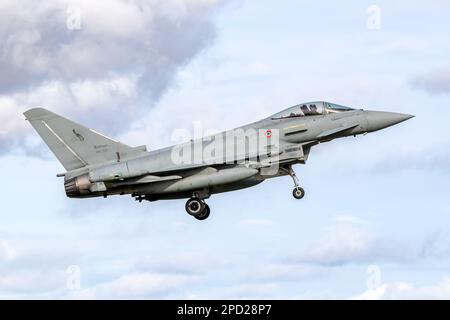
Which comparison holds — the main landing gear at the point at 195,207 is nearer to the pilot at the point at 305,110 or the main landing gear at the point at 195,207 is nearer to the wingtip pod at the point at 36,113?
the pilot at the point at 305,110

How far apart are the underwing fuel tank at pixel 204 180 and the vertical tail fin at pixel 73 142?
5.37 feet

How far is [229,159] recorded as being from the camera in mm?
34938

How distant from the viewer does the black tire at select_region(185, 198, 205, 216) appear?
35812mm

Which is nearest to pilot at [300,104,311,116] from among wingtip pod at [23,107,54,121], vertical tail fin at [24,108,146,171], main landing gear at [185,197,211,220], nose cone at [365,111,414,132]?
nose cone at [365,111,414,132]

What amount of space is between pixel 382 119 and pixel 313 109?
251 centimetres

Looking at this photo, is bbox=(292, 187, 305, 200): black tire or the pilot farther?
the pilot

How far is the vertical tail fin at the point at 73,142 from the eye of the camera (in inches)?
1441

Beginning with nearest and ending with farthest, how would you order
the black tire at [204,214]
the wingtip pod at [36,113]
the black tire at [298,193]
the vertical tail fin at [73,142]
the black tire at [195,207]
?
1. the black tire at [298,193]
2. the black tire at [195,207]
3. the black tire at [204,214]
4. the vertical tail fin at [73,142]
5. the wingtip pod at [36,113]

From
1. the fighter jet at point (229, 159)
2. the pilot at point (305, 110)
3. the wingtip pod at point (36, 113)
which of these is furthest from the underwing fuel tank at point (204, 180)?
the wingtip pod at point (36, 113)

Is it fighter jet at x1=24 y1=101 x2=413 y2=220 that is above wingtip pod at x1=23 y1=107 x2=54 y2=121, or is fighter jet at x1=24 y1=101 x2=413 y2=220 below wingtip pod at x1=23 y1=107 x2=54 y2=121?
below

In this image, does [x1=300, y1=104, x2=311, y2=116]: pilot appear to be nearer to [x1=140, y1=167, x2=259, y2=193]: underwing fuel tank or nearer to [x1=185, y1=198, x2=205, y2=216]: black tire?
[x1=140, y1=167, x2=259, y2=193]: underwing fuel tank

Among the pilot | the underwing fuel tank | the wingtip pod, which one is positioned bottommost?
the underwing fuel tank

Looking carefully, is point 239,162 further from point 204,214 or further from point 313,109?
point 313,109
